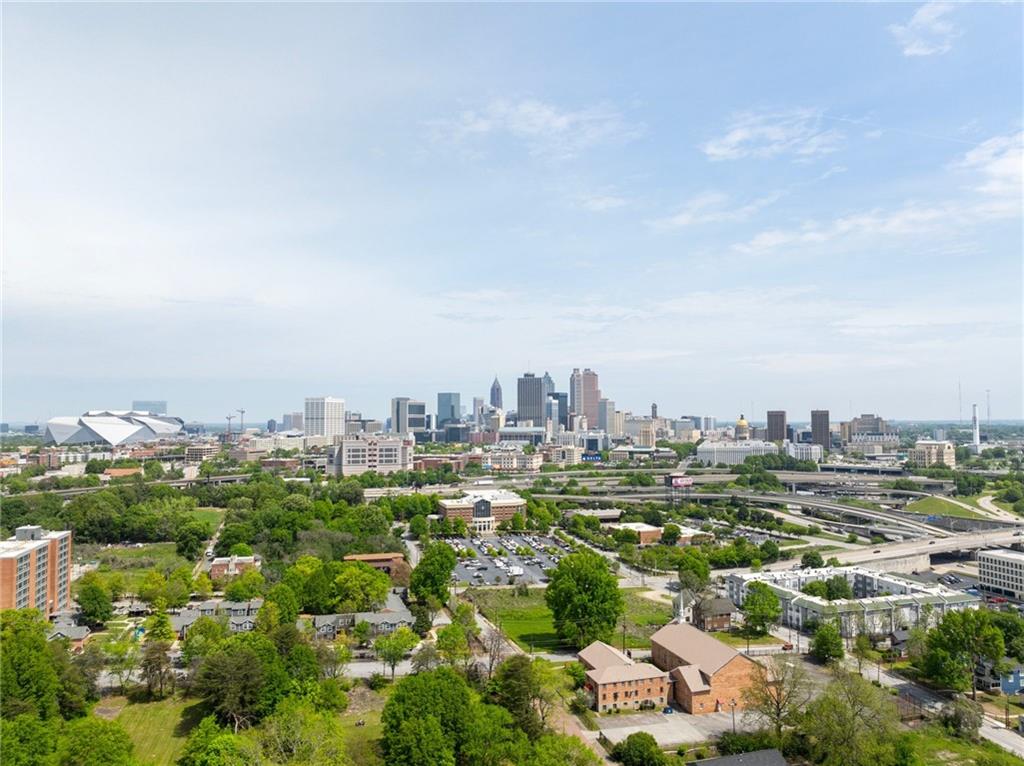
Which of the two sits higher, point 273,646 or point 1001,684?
point 273,646

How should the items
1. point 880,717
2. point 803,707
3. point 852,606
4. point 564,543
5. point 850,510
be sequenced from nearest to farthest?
point 880,717 → point 803,707 → point 852,606 → point 564,543 → point 850,510

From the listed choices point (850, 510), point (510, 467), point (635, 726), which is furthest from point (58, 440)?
point (635, 726)

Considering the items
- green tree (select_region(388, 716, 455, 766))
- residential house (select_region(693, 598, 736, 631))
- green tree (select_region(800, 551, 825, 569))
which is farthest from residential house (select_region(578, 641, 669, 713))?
green tree (select_region(800, 551, 825, 569))

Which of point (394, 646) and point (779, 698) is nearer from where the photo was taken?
point (779, 698)

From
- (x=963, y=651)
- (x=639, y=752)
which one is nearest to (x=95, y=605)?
(x=639, y=752)

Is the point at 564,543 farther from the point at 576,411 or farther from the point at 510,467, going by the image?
the point at 576,411

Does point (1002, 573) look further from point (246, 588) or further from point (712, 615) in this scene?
point (246, 588)
